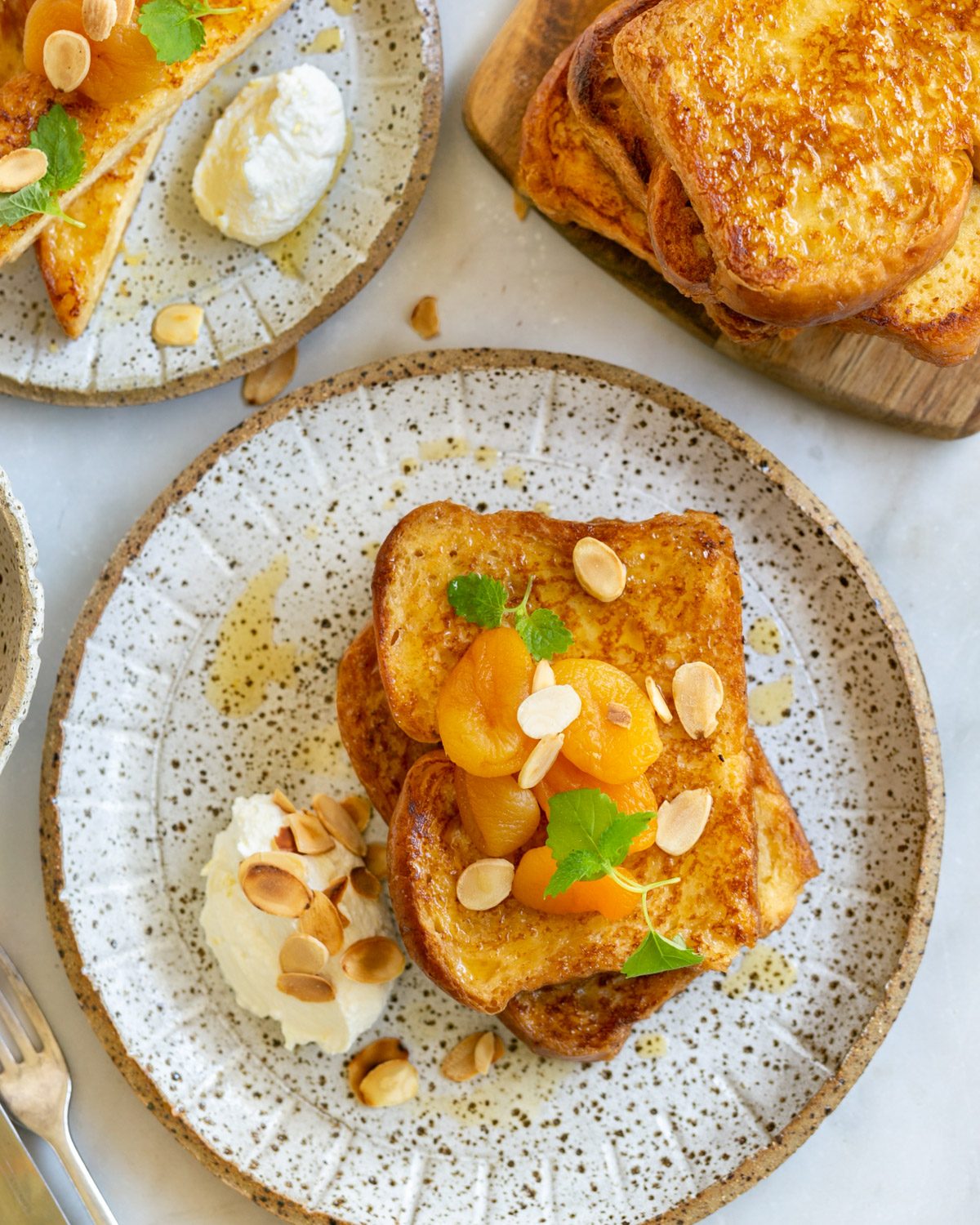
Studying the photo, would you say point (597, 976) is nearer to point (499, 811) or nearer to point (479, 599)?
point (499, 811)

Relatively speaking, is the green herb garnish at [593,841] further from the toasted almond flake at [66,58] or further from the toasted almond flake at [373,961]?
the toasted almond flake at [66,58]

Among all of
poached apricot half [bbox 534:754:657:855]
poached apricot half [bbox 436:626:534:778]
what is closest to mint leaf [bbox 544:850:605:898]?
poached apricot half [bbox 534:754:657:855]

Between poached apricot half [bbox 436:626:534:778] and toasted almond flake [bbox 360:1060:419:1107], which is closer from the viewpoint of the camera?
poached apricot half [bbox 436:626:534:778]

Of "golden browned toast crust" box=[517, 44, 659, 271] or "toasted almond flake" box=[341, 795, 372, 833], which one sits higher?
"golden browned toast crust" box=[517, 44, 659, 271]

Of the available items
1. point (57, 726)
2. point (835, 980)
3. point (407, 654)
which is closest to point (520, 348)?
point (407, 654)

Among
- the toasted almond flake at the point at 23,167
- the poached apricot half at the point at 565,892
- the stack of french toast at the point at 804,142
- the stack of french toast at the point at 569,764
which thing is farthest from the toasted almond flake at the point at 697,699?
the toasted almond flake at the point at 23,167

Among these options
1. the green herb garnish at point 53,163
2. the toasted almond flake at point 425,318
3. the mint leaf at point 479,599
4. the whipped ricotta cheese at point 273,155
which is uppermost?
the green herb garnish at point 53,163

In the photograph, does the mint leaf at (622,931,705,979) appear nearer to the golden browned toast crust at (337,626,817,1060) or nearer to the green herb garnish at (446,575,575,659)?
the golden browned toast crust at (337,626,817,1060)

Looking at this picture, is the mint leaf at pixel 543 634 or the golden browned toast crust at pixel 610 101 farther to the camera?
the golden browned toast crust at pixel 610 101
